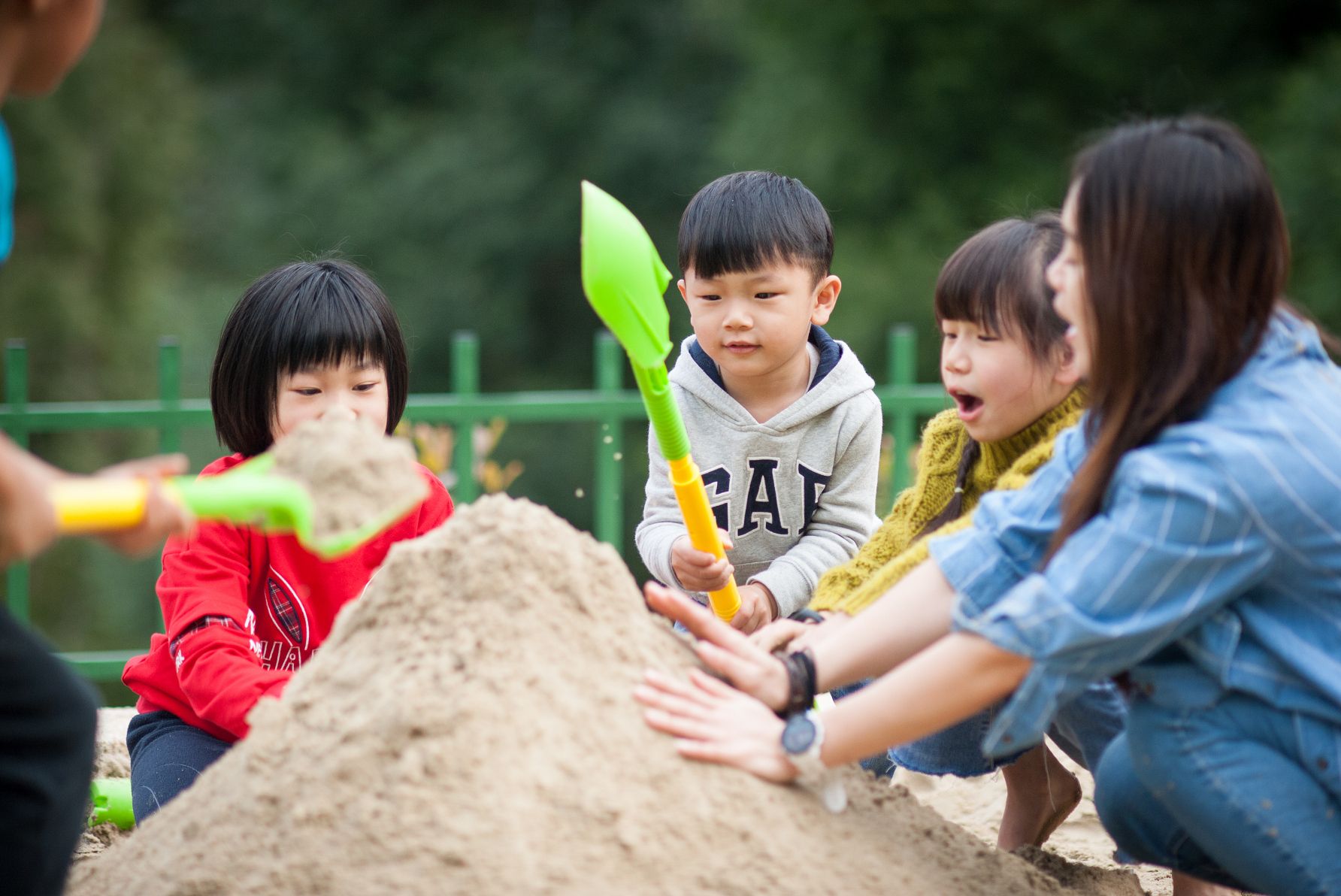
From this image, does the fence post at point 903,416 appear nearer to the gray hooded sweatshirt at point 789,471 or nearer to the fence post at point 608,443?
the fence post at point 608,443

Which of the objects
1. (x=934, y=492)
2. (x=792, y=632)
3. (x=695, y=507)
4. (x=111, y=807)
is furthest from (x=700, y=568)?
(x=111, y=807)

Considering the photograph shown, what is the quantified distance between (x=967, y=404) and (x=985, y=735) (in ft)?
2.15

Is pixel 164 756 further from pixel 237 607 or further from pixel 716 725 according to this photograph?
pixel 716 725

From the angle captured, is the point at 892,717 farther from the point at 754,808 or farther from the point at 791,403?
the point at 791,403

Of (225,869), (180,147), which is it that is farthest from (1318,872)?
(180,147)

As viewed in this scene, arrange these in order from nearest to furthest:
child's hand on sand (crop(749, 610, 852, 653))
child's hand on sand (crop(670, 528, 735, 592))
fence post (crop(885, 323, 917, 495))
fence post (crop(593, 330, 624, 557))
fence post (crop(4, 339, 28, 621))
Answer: child's hand on sand (crop(749, 610, 852, 653)) → child's hand on sand (crop(670, 528, 735, 592)) → fence post (crop(4, 339, 28, 621)) → fence post (crop(593, 330, 624, 557)) → fence post (crop(885, 323, 917, 495))

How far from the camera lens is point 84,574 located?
10180mm

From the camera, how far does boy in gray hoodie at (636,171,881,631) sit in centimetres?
294

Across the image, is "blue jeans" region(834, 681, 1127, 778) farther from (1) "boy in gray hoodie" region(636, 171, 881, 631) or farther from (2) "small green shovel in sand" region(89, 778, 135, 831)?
(2) "small green shovel in sand" region(89, 778, 135, 831)

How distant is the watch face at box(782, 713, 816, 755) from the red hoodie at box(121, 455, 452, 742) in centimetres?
102

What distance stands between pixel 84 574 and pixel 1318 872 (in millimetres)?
9937

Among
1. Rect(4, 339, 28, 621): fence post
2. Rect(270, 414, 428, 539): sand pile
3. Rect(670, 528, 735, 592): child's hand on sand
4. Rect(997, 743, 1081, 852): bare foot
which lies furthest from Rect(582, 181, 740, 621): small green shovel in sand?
Rect(4, 339, 28, 621): fence post

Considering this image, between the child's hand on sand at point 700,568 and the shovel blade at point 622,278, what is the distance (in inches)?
17.1

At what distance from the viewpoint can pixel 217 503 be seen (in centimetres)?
162
